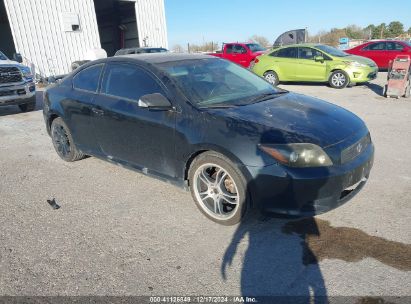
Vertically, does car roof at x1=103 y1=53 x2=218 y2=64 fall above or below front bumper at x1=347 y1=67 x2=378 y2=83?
above

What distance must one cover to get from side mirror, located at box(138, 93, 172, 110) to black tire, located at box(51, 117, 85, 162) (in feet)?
6.66

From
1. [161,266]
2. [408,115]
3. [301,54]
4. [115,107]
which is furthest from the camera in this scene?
[301,54]

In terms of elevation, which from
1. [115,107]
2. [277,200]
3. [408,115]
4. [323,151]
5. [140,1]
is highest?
[140,1]

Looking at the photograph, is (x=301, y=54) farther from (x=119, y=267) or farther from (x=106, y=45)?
(x=106, y=45)

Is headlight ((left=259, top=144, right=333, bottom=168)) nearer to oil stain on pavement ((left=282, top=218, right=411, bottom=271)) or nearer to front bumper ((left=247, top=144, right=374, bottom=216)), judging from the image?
front bumper ((left=247, top=144, right=374, bottom=216))

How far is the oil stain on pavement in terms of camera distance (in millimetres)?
2709

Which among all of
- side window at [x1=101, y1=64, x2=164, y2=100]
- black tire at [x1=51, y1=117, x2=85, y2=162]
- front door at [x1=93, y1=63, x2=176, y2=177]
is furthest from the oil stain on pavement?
black tire at [x1=51, y1=117, x2=85, y2=162]

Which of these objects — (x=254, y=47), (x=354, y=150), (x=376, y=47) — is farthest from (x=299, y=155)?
(x=254, y=47)

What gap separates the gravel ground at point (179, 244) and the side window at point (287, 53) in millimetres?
8363

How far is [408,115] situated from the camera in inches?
288

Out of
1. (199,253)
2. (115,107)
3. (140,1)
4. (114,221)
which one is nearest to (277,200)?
(199,253)

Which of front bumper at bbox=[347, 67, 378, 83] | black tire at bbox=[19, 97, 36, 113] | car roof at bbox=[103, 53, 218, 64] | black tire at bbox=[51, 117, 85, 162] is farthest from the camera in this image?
front bumper at bbox=[347, 67, 378, 83]

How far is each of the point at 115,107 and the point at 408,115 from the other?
6.44 meters

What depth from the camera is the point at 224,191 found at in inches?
128
